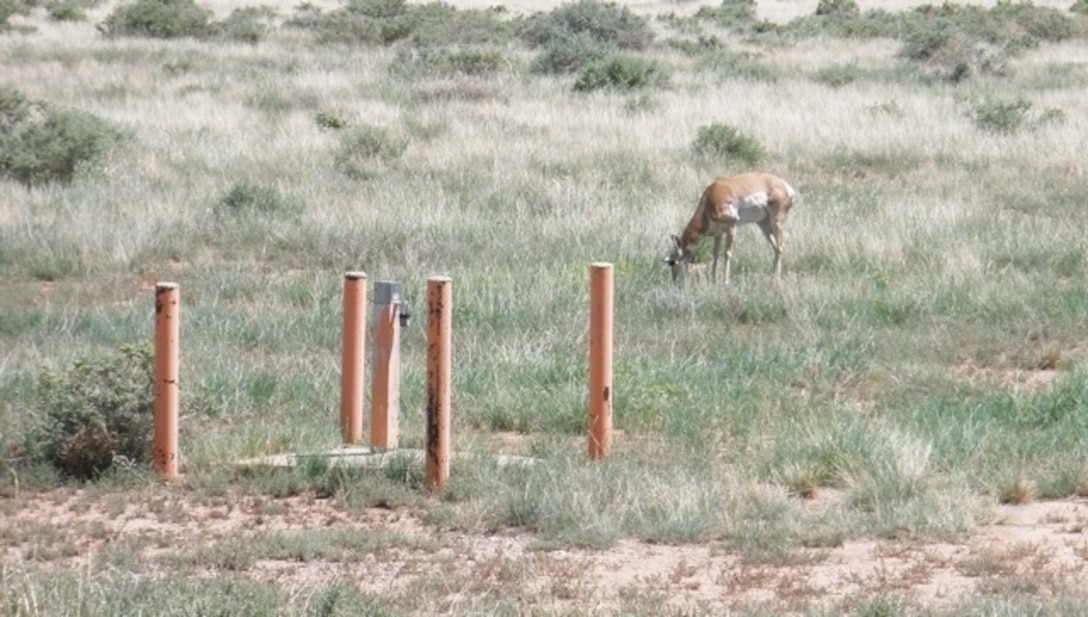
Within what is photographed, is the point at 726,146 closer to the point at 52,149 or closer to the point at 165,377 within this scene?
the point at 52,149

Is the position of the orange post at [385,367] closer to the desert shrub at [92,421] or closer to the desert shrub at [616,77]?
the desert shrub at [92,421]

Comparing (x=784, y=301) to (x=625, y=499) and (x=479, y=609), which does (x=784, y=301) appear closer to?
(x=625, y=499)

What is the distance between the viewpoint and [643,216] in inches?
664

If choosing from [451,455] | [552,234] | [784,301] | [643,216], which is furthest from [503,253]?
[451,455]

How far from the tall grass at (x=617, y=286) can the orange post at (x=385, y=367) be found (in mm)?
445

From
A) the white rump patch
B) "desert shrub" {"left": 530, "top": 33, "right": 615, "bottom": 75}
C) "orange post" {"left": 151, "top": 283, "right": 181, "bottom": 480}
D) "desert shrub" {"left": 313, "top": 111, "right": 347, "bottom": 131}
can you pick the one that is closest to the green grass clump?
"desert shrub" {"left": 530, "top": 33, "right": 615, "bottom": 75}

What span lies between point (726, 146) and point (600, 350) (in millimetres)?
13069

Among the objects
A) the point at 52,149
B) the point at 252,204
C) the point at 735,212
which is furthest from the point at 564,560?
the point at 52,149

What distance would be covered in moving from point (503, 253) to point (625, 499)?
312 inches

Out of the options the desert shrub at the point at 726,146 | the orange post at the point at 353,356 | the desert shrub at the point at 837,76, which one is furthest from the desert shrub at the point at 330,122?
the orange post at the point at 353,356

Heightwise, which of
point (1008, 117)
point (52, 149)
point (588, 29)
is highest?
point (588, 29)

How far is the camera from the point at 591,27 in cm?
3969

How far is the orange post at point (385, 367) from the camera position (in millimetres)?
8500

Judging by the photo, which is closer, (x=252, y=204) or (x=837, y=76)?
(x=252, y=204)
